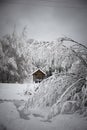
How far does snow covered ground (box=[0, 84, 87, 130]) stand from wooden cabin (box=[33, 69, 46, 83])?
0.11 metres

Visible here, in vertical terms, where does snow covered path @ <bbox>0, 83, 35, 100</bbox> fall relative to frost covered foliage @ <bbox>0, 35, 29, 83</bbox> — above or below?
below

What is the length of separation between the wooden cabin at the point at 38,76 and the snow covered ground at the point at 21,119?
115 millimetres

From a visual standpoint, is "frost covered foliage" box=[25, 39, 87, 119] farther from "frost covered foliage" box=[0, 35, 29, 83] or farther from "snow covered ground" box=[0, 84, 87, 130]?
"frost covered foliage" box=[0, 35, 29, 83]

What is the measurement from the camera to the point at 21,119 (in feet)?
5.02

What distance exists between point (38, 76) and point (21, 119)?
21.9 inches

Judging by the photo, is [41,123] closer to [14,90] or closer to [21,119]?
[21,119]

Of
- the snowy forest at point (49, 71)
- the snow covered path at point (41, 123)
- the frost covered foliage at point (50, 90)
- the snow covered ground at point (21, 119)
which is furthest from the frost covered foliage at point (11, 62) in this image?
the snow covered path at point (41, 123)

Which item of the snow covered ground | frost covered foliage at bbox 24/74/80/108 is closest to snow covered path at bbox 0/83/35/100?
the snow covered ground

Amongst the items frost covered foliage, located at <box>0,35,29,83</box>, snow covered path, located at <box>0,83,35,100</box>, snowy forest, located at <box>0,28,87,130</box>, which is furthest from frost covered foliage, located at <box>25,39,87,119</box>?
frost covered foliage, located at <box>0,35,29,83</box>

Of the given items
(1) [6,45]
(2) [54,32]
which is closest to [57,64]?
(2) [54,32]

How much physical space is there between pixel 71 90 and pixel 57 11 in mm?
1051

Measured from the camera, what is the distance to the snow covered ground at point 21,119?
4.99 ft

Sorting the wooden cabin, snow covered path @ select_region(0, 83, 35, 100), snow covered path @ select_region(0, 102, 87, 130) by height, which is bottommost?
snow covered path @ select_region(0, 102, 87, 130)

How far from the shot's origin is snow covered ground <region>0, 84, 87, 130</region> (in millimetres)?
1520
